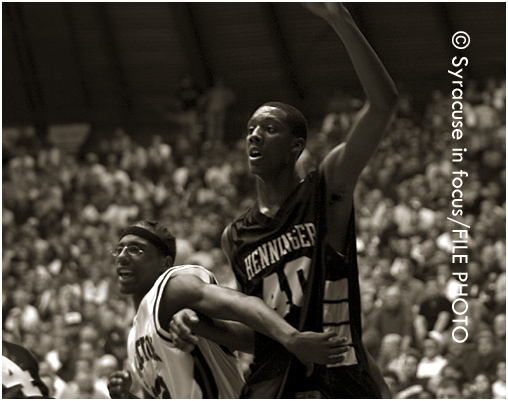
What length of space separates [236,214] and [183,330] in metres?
11.1

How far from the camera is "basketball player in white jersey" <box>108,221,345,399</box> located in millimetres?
3160

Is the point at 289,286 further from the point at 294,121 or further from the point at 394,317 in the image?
the point at 394,317

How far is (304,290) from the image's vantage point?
3334 mm

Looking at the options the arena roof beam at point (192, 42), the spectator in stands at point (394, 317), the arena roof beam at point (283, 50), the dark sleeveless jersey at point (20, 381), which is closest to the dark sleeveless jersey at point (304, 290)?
the dark sleeveless jersey at point (20, 381)

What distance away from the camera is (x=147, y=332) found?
12.1 feet

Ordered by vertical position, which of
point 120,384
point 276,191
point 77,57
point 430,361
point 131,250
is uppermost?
point 77,57

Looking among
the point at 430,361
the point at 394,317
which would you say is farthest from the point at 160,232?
the point at 394,317

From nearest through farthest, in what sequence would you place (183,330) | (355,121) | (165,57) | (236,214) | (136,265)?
(183,330), (355,121), (136,265), (236,214), (165,57)

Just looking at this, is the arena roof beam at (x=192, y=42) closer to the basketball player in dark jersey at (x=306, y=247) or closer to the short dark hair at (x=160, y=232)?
the short dark hair at (x=160, y=232)

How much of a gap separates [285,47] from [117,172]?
5019 millimetres

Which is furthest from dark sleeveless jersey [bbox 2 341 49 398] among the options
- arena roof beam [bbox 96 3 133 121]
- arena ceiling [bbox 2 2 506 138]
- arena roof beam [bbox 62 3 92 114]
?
arena roof beam [bbox 62 3 92 114]

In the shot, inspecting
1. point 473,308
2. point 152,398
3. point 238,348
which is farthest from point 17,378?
point 473,308

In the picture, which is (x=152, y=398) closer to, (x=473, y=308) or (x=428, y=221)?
(x=473, y=308)

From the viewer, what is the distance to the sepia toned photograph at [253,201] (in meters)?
3.38
